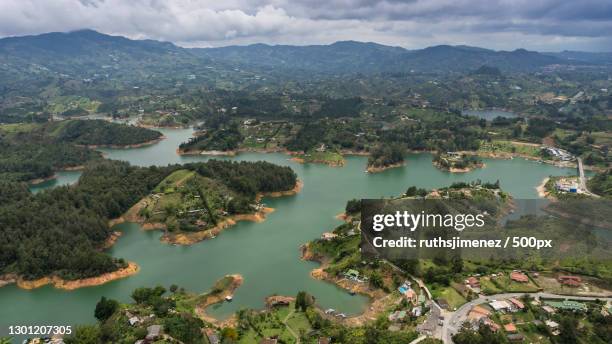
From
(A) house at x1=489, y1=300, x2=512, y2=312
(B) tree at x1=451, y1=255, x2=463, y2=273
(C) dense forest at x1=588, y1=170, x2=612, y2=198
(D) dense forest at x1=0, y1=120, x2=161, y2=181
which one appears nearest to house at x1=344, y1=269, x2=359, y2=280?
(B) tree at x1=451, y1=255, x2=463, y2=273

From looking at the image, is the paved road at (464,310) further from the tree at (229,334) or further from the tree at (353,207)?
the tree at (353,207)

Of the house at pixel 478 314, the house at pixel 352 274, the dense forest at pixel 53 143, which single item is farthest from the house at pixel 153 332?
the dense forest at pixel 53 143

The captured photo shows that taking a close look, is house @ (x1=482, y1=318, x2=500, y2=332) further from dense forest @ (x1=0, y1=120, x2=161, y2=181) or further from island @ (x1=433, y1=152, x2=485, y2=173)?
dense forest @ (x1=0, y1=120, x2=161, y2=181)

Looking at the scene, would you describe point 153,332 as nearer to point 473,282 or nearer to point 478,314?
point 478,314

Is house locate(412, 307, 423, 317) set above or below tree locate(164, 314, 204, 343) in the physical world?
below

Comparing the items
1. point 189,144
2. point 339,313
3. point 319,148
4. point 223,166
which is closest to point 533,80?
point 319,148

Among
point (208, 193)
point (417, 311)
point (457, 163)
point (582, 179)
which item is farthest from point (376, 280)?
point (582, 179)
